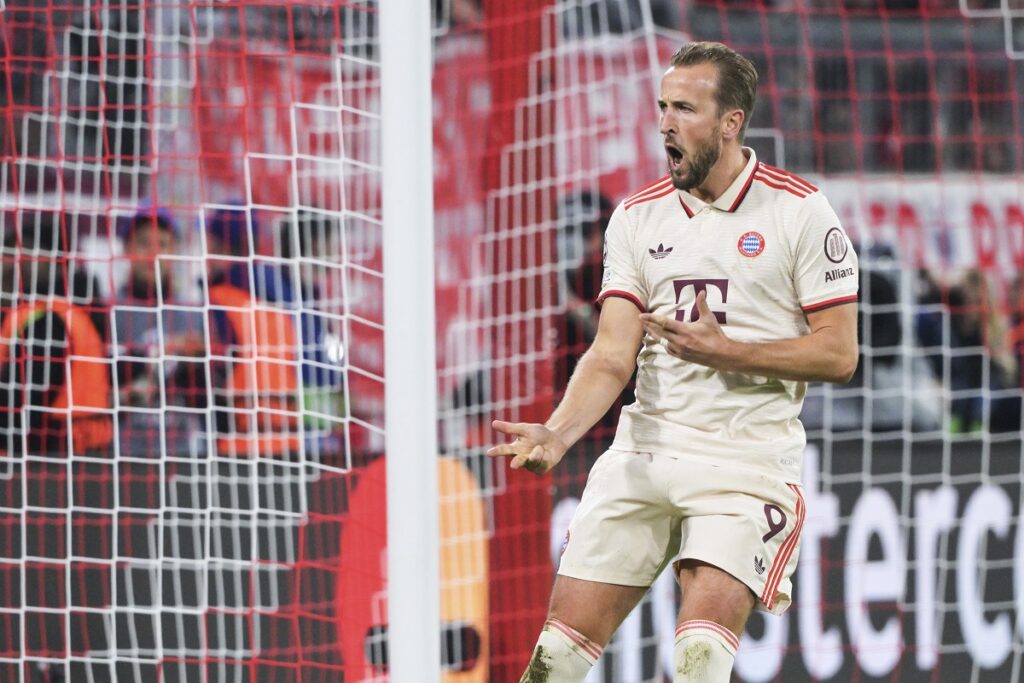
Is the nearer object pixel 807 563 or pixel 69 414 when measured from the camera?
pixel 69 414

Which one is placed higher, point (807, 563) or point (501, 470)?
point (501, 470)

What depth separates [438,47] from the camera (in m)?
6.46

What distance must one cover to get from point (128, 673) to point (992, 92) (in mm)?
6042

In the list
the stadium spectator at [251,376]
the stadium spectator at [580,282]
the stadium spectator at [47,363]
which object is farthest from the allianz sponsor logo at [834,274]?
the stadium spectator at [47,363]

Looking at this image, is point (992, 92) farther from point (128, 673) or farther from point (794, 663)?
point (128, 673)

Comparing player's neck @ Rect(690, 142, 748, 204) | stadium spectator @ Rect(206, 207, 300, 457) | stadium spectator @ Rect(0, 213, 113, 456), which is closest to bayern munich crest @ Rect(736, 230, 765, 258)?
player's neck @ Rect(690, 142, 748, 204)

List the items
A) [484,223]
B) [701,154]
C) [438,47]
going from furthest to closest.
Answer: [438,47] → [484,223] → [701,154]

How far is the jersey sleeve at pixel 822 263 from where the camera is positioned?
11.8ft

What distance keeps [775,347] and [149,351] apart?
11.4 ft

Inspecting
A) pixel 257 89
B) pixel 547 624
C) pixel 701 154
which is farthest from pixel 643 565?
pixel 257 89

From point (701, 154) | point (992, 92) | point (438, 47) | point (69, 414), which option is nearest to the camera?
point (701, 154)

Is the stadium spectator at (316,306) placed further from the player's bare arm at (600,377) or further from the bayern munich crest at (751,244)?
the bayern munich crest at (751,244)

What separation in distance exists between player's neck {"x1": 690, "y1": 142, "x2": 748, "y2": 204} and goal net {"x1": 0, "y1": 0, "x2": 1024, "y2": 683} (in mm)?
2012

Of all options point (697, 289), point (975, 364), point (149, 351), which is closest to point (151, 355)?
point (149, 351)
